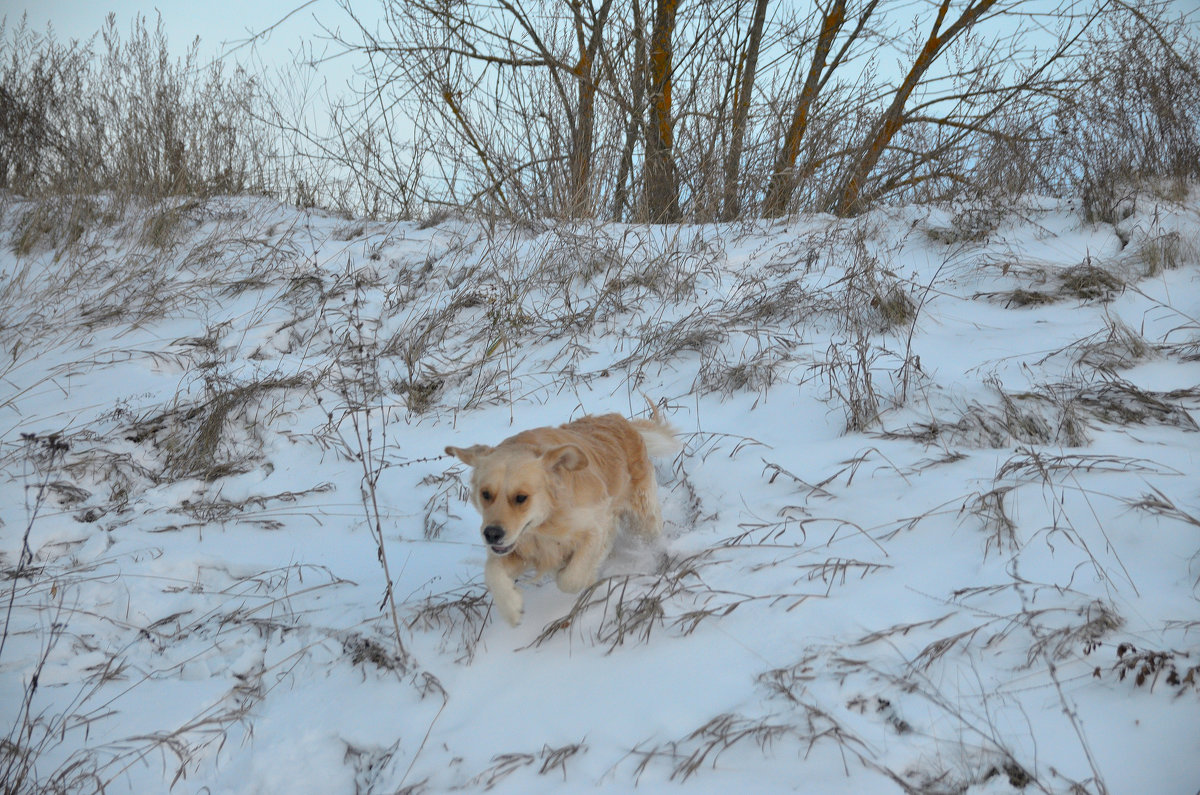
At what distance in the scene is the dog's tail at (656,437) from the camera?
3.95 meters

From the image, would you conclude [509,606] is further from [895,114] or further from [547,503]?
[895,114]

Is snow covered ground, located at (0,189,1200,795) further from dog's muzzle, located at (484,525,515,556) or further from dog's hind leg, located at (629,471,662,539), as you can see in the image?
dog's muzzle, located at (484,525,515,556)

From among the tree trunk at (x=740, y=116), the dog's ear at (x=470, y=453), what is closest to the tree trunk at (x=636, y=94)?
the tree trunk at (x=740, y=116)

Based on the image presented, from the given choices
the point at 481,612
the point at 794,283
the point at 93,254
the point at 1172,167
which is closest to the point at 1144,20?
the point at 1172,167

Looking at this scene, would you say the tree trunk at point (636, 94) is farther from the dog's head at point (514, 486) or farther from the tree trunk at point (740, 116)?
the dog's head at point (514, 486)

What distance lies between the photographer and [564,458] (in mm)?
2906

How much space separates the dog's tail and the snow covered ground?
30 cm

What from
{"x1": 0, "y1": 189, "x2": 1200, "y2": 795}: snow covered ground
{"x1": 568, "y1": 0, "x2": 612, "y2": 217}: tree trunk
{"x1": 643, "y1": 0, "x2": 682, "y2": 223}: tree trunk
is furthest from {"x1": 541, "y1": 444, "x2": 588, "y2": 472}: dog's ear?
{"x1": 643, "y1": 0, "x2": 682, "y2": 223}: tree trunk

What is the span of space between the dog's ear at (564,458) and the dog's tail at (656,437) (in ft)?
3.27

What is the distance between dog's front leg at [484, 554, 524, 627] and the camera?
8.95 feet

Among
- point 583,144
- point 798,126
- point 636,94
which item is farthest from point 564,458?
point 798,126

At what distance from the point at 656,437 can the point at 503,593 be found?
152 cm

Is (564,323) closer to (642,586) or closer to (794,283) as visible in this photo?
(794,283)

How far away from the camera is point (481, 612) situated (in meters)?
2.98
